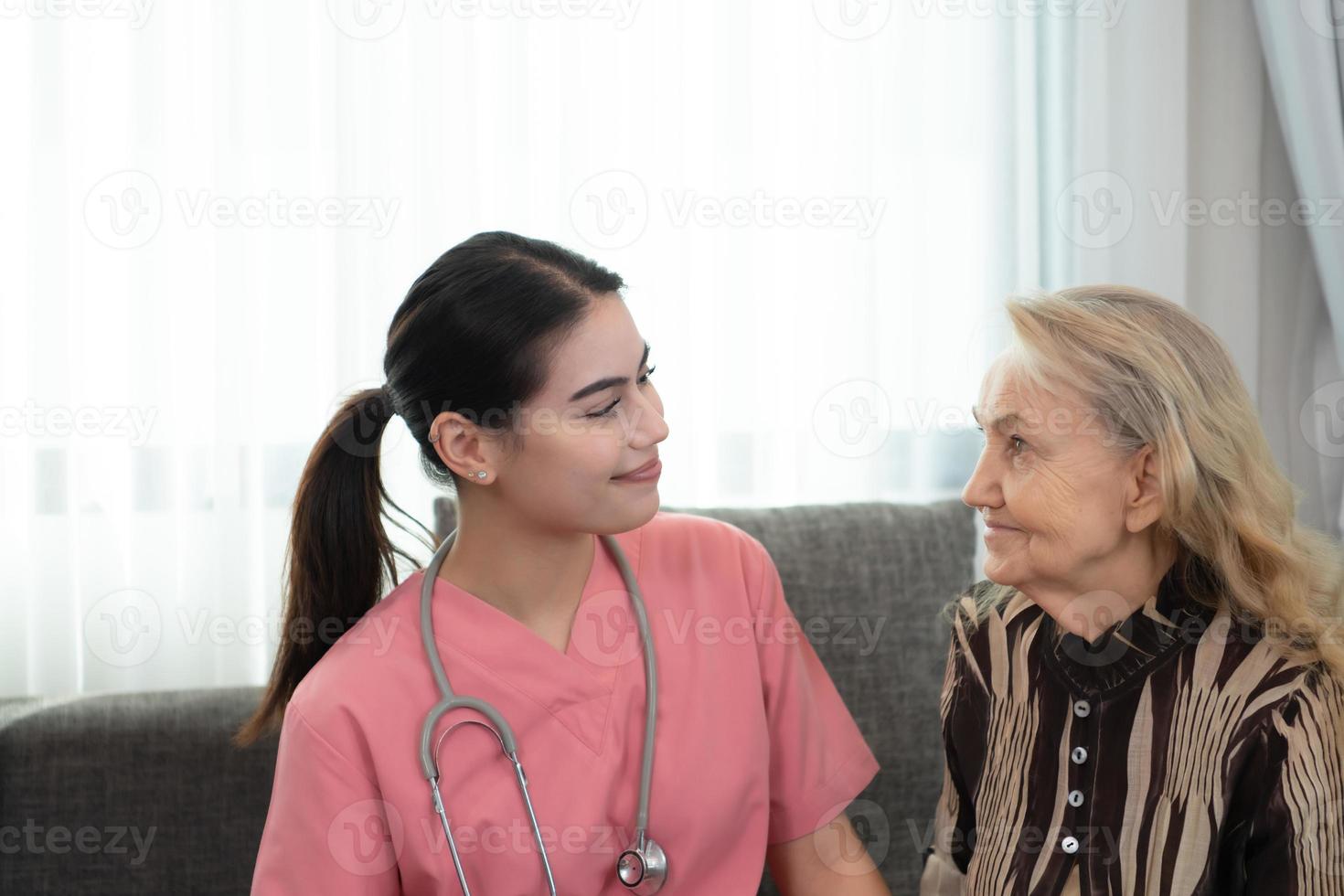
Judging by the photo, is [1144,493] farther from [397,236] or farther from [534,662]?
[397,236]

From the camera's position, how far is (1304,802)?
1.06m

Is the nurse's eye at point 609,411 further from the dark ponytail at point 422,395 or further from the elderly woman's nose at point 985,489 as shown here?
the elderly woman's nose at point 985,489

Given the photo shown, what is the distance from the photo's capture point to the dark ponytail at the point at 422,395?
1.28 metres

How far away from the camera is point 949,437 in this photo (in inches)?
92.7

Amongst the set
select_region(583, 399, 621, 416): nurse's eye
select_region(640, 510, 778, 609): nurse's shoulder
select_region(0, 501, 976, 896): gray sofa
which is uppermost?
select_region(583, 399, 621, 416): nurse's eye

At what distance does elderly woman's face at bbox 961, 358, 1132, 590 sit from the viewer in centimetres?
115

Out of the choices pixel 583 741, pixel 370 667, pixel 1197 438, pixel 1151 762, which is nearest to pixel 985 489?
pixel 1197 438

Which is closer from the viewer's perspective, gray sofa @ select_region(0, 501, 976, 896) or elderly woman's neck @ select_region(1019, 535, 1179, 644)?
elderly woman's neck @ select_region(1019, 535, 1179, 644)

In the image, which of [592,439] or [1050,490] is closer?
[1050,490]

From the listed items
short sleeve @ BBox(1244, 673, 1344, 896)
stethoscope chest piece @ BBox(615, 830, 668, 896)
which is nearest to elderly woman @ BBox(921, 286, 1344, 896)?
short sleeve @ BBox(1244, 673, 1344, 896)

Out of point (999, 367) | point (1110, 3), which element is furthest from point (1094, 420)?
point (1110, 3)

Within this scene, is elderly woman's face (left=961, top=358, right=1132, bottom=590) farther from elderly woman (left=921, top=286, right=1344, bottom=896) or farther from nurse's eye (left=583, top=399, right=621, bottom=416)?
nurse's eye (left=583, top=399, right=621, bottom=416)

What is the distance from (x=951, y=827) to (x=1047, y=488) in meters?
0.45

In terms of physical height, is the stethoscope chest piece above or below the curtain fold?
below
